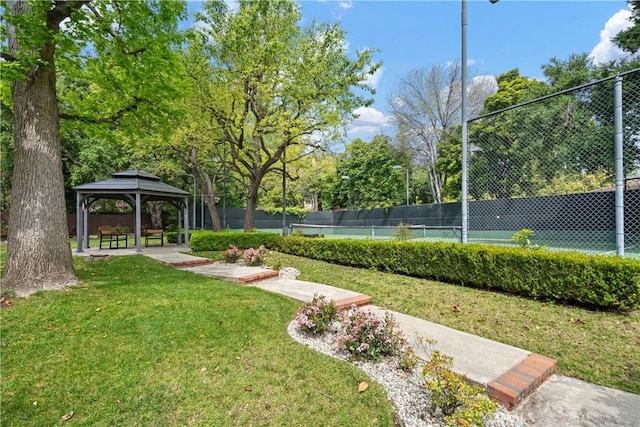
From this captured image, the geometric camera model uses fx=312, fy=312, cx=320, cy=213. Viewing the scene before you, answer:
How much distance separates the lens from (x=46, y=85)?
171 inches

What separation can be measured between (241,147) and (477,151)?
8.24 metres

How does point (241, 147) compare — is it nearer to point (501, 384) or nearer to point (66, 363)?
point (66, 363)

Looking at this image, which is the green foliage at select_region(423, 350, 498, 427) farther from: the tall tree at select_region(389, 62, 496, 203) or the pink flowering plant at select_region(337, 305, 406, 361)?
the tall tree at select_region(389, 62, 496, 203)

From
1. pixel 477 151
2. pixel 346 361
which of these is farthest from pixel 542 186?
pixel 346 361

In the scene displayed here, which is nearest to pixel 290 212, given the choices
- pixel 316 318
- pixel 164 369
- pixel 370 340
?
pixel 316 318

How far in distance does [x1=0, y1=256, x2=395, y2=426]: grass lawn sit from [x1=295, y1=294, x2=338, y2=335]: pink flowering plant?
0.85 ft

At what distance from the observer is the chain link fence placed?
4.14 metres

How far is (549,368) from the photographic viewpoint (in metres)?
2.62

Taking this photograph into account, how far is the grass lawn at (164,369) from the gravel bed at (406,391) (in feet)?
0.33

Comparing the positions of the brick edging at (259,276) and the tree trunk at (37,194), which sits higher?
the tree trunk at (37,194)

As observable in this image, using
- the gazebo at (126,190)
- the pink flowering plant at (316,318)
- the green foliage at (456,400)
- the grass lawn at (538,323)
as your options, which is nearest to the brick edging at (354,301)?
the grass lawn at (538,323)

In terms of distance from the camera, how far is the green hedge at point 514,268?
3.71 m

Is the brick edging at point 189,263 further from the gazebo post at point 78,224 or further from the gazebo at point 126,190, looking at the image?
the gazebo post at point 78,224

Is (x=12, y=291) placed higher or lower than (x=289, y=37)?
lower
